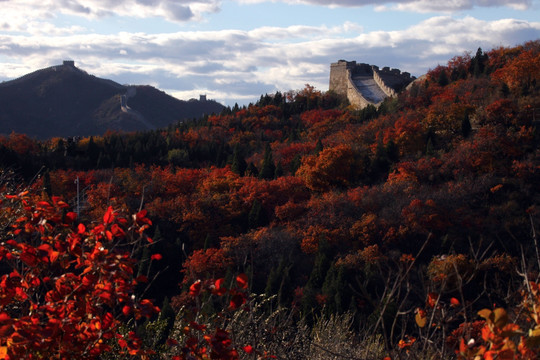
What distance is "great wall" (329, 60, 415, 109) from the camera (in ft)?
176

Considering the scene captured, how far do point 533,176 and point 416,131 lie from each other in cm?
779

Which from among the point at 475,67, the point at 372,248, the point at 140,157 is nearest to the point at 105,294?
the point at 372,248

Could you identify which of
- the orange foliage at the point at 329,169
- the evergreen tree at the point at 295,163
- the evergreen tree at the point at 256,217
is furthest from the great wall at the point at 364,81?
the evergreen tree at the point at 256,217

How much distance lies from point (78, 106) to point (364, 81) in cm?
7762

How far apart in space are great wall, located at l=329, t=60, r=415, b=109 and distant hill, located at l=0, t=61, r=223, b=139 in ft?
170

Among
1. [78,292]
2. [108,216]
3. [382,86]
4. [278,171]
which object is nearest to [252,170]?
[278,171]

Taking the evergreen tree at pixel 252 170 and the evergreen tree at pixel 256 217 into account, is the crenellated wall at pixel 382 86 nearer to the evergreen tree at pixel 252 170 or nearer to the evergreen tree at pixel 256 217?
the evergreen tree at pixel 252 170

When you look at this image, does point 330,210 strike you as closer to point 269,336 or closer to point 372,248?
point 372,248

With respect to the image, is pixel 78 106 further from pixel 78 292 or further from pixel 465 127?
pixel 78 292

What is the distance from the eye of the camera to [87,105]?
120188mm

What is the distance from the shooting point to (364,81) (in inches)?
2290

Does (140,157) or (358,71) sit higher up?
(358,71)

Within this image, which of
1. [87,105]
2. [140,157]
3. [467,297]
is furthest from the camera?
[87,105]

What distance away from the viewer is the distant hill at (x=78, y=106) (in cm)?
10825
